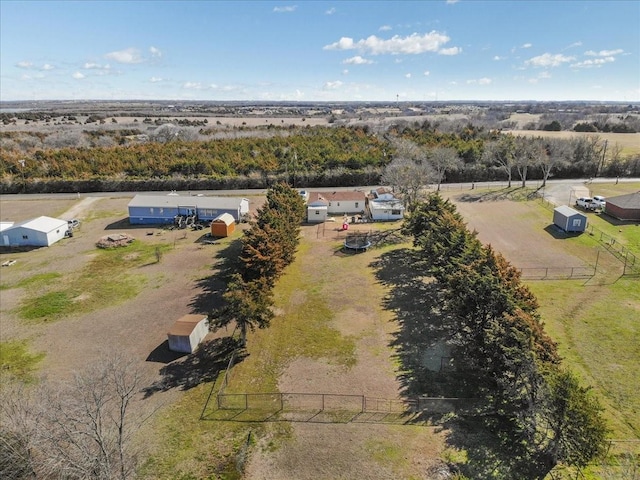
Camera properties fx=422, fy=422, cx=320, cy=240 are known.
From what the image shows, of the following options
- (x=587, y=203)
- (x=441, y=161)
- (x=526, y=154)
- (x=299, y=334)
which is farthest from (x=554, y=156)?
(x=299, y=334)

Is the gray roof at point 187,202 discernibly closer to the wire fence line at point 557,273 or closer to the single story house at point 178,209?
the single story house at point 178,209

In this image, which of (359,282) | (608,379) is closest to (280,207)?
(359,282)

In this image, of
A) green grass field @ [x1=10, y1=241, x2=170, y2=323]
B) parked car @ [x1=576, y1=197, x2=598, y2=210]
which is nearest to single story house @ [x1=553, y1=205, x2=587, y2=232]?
parked car @ [x1=576, y1=197, x2=598, y2=210]

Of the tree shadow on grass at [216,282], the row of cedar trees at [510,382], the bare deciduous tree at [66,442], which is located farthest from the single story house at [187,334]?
the row of cedar trees at [510,382]

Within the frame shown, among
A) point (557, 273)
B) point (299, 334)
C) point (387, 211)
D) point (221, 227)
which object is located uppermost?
point (387, 211)

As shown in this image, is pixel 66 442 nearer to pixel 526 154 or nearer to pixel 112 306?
pixel 112 306

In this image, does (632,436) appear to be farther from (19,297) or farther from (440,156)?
(440,156)
